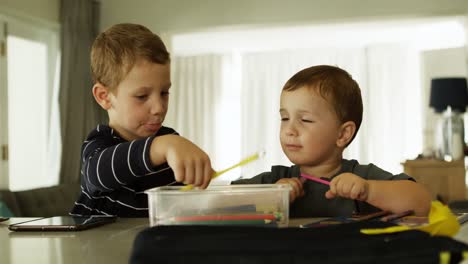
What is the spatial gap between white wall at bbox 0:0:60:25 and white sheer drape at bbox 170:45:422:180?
111 inches

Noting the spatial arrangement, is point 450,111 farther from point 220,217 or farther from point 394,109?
point 220,217

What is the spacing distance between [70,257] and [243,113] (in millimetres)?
7911

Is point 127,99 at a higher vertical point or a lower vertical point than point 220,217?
higher

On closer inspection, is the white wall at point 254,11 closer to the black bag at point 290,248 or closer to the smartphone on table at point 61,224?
the smartphone on table at point 61,224

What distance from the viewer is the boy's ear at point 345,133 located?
1281 mm

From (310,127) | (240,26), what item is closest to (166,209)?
(310,127)

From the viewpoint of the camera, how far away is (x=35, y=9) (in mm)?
4898

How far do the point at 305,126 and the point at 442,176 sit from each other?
426 cm

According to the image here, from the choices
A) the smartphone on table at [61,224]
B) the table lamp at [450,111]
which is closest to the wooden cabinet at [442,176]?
the table lamp at [450,111]

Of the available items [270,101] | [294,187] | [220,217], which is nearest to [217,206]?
[220,217]

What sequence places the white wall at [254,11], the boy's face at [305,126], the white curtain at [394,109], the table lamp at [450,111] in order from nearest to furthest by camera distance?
Result: the boy's face at [305,126]
the table lamp at [450,111]
the white wall at [254,11]
the white curtain at [394,109]

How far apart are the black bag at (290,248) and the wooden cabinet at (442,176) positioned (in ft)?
15.8

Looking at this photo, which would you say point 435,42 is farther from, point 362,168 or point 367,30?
point 362,168

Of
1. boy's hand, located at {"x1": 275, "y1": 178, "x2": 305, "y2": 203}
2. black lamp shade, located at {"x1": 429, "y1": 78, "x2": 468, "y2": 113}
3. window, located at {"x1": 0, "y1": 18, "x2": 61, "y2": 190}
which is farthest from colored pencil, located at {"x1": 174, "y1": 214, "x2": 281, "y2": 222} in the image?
black lamp shade, located at {"x1": 429, "y1": 78, "x2": 468, "y2": 113}
